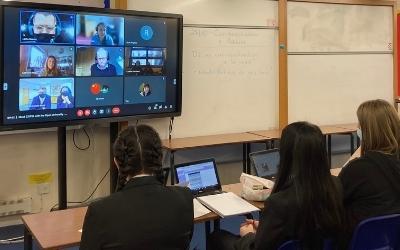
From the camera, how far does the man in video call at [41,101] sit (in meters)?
3.62

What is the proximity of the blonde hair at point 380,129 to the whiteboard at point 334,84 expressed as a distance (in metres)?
2.98

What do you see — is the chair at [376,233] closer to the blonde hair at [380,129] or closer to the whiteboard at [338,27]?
the blonde hair at [380,129]

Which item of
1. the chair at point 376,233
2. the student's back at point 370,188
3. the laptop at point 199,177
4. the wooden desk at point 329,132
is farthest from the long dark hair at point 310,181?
the wooden desk at point 329,132

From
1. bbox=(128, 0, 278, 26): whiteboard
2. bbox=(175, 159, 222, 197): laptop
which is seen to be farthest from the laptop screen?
bbox=(128, 0, 278, 26): whiteboard

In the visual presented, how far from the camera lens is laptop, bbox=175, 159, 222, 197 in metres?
2.83

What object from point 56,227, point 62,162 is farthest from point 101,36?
point 56,227

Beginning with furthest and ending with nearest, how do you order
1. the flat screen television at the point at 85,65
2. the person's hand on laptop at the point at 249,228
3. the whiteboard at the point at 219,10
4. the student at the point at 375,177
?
the whiteboard at the point at 219,10
the flat screen television at the point at 85,65
the person's hand on laptop at the point at 249,228
the student at the point at 375,177

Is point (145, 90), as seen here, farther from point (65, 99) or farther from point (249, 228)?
point (249, 228)

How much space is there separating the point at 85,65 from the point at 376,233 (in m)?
2.60

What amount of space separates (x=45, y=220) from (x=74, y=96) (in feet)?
5.24

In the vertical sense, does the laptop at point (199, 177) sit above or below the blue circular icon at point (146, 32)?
below

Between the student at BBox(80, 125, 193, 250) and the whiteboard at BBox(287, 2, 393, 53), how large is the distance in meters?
3.82

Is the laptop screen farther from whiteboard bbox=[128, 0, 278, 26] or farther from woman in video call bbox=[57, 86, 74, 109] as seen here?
whiteboard bbox=[128, 0, 278, 26]

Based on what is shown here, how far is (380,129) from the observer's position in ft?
7.73
